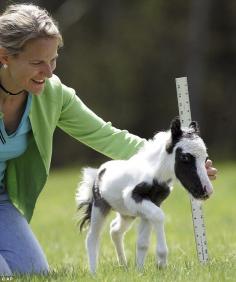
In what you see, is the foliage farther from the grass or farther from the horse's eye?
the horse's eye

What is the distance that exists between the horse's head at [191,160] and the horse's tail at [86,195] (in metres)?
0.82

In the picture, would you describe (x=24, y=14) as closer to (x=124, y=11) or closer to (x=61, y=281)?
(x=61, y=281)

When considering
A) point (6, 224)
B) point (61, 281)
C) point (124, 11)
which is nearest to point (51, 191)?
point (6, 224)

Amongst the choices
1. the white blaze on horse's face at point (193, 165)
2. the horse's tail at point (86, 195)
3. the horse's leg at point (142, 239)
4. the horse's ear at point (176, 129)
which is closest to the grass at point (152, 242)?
the horse's leg at point (142, 239)

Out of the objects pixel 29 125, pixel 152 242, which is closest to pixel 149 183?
pixel 29 125

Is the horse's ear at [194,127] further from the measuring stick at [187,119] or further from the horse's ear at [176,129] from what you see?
the measuring stick at [187,119]

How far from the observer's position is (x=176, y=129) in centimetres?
535

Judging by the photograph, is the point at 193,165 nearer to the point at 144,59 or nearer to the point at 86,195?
the point at 86,195

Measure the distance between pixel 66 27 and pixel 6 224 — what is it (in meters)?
22.4

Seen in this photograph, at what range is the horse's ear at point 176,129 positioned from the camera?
5.30 m

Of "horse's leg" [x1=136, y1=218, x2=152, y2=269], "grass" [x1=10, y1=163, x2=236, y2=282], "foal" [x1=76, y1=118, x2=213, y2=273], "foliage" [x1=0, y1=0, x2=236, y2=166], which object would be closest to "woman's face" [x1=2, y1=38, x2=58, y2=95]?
"foal" [x1=76, y1=118, x2=213, y2=273]

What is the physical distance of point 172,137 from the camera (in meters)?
5.40

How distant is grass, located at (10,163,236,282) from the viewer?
16.9ft

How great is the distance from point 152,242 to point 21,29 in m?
3.73
